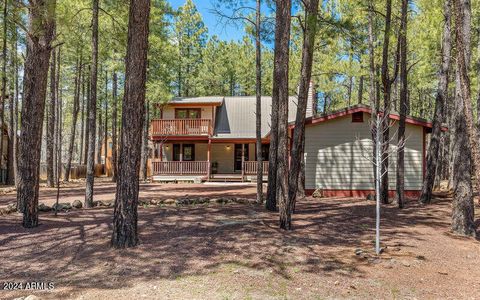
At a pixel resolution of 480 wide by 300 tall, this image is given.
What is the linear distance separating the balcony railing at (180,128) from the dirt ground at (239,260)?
1327 cm

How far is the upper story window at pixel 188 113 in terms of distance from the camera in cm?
2241

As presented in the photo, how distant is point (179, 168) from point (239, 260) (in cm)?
1640

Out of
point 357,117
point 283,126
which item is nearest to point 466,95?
point 283,126

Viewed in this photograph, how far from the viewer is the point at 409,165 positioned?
1287 centimetres

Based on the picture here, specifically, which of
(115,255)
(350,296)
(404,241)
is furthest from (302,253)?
(115,255)

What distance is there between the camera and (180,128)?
2119 cm

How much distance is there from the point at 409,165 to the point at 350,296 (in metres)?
10.2

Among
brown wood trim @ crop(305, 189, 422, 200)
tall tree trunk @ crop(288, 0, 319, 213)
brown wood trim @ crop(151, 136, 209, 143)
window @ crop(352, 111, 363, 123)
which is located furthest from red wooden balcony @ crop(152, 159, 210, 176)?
tall tree trunk @ crop(288, 0, 319, 213)

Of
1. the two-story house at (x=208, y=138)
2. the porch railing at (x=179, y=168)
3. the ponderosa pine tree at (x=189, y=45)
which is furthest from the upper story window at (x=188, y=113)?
the ponderosa pine tree at (x=189, y=45)

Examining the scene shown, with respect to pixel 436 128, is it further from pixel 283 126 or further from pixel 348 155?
pixel 283 126

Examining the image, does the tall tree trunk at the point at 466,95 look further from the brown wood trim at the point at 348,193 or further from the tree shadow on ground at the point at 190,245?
the brown wood trim at the point at 348,193

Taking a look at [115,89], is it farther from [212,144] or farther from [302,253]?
[302,253]

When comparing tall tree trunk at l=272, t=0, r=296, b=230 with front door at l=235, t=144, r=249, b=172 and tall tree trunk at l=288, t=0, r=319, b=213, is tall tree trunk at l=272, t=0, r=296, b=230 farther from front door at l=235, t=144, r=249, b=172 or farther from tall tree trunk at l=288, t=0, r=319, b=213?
front door at l=235, t=144, r=249, b=172

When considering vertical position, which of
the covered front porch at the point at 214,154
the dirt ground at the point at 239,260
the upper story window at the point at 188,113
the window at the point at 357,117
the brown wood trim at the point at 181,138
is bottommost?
the dirt ground at the point at 239,260
